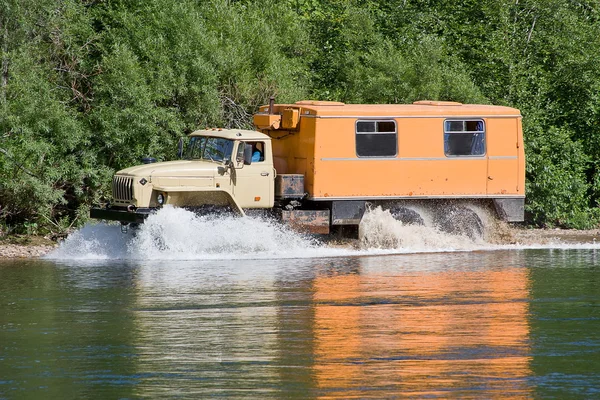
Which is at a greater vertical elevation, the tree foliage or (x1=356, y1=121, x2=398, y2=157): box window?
the tree foliage

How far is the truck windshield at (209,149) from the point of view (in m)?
19.6

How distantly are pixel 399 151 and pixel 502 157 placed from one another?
2.22 meters

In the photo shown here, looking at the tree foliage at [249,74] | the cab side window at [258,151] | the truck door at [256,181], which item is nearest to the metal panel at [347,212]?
the truck door at [256,181]

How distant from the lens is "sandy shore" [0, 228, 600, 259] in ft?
65.8

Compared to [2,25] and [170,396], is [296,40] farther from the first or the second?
[170,396]

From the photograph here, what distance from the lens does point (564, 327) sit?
1175 centimetres

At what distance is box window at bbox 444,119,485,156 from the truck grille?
631cm

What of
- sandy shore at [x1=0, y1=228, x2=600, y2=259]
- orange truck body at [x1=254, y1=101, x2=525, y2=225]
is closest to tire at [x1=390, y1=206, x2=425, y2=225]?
orange truck body at [x1=254, y1=101, x2=525, y2=225]

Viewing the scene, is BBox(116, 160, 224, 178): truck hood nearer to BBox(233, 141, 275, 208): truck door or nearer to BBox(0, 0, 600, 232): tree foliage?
BBox(233, 141, 275, 208): truck door

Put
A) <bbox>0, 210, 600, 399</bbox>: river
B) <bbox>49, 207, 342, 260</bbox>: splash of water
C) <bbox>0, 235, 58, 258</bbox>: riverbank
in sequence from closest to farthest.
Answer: <bbox>0, 210, 600, 399</bbox>: river
<bbox>49, 207, 342, 260</bbox>: splash of water
<bbox>0, 235, 58, 258</bbox>: riverbank

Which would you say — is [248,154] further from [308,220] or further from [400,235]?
[400,235]

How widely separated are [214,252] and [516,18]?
14467 mm

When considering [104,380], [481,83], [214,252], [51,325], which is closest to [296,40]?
[481,83]

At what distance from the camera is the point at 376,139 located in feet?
67.3
